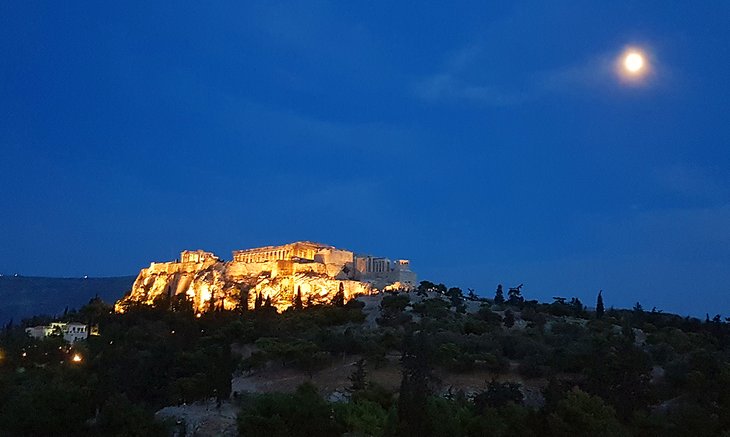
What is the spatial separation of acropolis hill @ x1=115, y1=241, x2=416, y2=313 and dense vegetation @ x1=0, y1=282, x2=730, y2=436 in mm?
8296

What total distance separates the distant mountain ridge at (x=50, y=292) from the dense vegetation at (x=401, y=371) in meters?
78.2

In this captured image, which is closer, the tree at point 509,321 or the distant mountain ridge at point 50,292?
the tree at point 509,321

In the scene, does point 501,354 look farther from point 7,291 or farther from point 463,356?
point 7,291

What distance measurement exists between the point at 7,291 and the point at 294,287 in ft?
286

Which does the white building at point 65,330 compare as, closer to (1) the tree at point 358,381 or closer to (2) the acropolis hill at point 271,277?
(2) the acropolis hill at point 271,277

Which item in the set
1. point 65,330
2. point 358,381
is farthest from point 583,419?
point 65,330

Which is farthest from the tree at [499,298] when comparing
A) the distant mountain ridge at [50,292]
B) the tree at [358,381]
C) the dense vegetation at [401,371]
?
the distant mountain ridge at [50,292]

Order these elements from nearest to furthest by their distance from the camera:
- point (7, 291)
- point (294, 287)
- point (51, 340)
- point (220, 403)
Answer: point (220, 403) → point (51, 340) → point (294, 287) → point (7, 291)

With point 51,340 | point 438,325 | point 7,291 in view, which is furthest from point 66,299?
point 438,325

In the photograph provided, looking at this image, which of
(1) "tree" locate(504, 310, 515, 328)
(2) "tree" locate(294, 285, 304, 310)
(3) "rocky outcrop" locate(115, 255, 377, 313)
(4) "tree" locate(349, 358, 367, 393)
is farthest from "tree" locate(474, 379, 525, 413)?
(3) "rocky outcrop" locate(115, 255, 377, 313)

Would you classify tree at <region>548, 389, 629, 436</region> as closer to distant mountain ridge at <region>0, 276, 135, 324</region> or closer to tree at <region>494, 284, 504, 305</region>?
tree at <region>494, 284, 504, 305</region>

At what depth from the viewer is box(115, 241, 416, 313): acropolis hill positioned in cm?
6075

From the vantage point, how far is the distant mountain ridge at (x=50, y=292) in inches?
4744

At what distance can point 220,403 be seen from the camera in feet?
80.3
